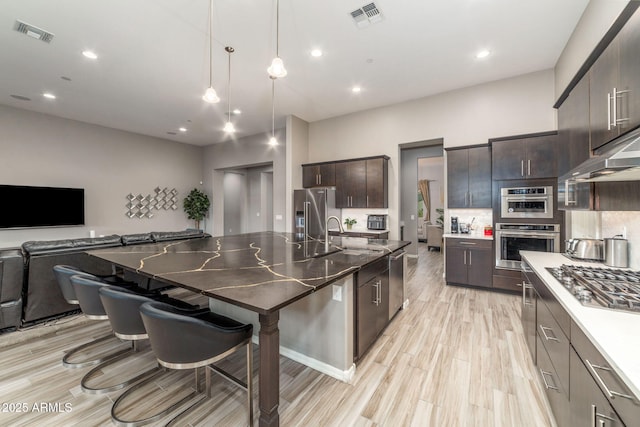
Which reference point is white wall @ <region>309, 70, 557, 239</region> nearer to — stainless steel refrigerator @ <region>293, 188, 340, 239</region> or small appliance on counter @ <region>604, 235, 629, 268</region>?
stainless steel refrigerator @ <region>293, 188, 340, 239</region>

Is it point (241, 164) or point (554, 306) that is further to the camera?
point (241, 164)

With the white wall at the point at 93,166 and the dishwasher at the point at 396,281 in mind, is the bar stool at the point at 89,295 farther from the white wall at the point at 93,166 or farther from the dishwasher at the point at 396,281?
the white wall at the point at 93,166

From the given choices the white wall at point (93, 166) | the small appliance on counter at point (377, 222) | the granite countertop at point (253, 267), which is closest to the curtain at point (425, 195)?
the small appliance on counter at point (377, 222)

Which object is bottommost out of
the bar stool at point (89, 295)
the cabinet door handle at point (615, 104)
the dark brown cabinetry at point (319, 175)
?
the bar stool at point (89, 295)

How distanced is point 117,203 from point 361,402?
748 centimetres

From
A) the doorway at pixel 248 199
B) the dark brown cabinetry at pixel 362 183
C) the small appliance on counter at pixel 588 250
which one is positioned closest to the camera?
the small appliance on counter at pixel 588 250

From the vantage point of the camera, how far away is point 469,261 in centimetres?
422

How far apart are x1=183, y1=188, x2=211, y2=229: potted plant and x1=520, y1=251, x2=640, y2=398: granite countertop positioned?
8.32 meters

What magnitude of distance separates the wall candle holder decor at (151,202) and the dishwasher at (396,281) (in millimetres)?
7071

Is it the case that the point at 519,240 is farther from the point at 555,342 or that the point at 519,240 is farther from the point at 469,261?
the point at 555,342

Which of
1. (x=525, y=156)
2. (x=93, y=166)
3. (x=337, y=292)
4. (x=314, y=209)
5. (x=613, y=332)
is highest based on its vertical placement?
(x=93, y=166)

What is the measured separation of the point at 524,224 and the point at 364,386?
11.6ft

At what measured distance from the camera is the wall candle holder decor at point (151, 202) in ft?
22.2

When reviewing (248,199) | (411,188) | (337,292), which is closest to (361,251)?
(337,292)
